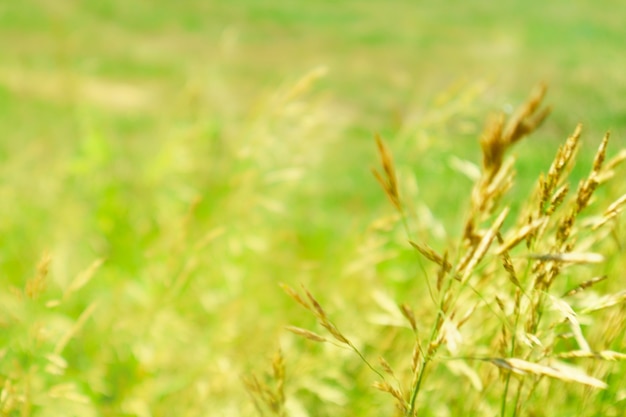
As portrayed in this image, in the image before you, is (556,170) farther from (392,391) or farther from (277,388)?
(277,388)

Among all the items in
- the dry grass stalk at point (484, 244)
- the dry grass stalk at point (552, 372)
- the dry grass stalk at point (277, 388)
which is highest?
the dry grass stalk at point (484, 244)

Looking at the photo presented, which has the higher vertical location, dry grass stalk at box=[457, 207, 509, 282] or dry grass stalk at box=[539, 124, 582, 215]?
dry grass stalk at box=[539, 124, 582, 215]

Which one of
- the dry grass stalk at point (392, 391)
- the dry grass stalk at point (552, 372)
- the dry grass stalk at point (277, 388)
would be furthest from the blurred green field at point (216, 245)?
the dry grass stalk at point (552, 372)

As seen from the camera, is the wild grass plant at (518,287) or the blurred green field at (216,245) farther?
the blurred green field at (216,245)

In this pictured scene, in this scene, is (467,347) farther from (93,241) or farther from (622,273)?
(93,241)

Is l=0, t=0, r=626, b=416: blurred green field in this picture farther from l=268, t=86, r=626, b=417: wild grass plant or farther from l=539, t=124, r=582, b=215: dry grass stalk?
l=539, t=124, r=582, b=215: dry grass stalk

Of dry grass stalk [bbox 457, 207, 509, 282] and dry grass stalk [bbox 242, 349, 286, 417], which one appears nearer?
dry grass stalk [bbox 457, 207, 509, 282]

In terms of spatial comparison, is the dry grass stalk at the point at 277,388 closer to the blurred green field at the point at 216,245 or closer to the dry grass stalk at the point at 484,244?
the blurred green field at the point at 216,245

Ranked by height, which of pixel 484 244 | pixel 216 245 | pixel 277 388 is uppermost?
pixel 484 244

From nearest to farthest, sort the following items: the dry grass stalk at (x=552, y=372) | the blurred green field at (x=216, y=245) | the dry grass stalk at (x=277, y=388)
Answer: the dry grass stalk at (x=552, y=372)
the dry grass stalk at (x=277, y=388)
the blurred green field at (x=216, y=245)

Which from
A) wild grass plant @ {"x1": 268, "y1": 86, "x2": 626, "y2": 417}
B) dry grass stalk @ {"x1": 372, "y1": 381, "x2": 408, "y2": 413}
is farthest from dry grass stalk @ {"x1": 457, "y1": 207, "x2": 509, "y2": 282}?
dry grass stalk @ {"x1": 372, "y1": 381, "x2": 408, "y2": 413}

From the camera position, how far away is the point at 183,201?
284 centimetres

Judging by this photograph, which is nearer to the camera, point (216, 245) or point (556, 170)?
point (556, 170)

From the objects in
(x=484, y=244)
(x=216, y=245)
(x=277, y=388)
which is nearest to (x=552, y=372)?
(x=484, y=244)
